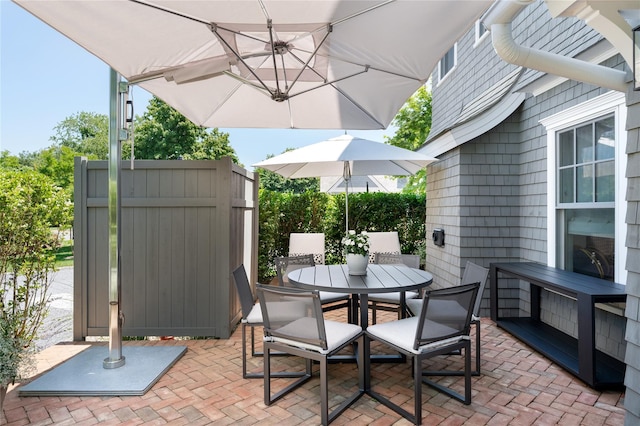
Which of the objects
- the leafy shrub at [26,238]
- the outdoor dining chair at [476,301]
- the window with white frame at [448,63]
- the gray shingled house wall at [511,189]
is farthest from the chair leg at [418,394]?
the window with white frame at [448,63]

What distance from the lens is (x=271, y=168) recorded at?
5.34 metres

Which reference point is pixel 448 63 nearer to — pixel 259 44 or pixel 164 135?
pixel 259 44

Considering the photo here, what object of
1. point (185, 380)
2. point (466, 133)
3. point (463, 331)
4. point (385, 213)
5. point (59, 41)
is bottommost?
point (185, 380)

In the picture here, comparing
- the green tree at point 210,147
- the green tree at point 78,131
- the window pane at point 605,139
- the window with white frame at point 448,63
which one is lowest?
the window pane at point 605,139

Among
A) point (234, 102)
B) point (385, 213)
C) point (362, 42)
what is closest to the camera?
point (362, 42)

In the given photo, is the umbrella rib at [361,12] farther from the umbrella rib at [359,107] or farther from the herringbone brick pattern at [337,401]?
the herringbone brick pattern at [337,401]

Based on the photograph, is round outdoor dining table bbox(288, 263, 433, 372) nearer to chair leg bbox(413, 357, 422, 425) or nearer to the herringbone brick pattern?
the herringbone brick pattern

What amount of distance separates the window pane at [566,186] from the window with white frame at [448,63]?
14.0 feet

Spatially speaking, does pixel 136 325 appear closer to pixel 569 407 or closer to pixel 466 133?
pixel 569 407

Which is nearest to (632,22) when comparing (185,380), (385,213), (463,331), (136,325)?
(463,331)

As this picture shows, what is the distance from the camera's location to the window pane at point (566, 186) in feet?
13.1

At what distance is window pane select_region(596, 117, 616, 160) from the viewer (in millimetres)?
3424

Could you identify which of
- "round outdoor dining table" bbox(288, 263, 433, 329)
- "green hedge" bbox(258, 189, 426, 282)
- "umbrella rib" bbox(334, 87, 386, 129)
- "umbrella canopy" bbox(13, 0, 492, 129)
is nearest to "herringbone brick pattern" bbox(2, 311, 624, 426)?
"round outdoor dining table" bbox(288, 263, 433, 329)

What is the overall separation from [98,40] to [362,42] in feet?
5.86
